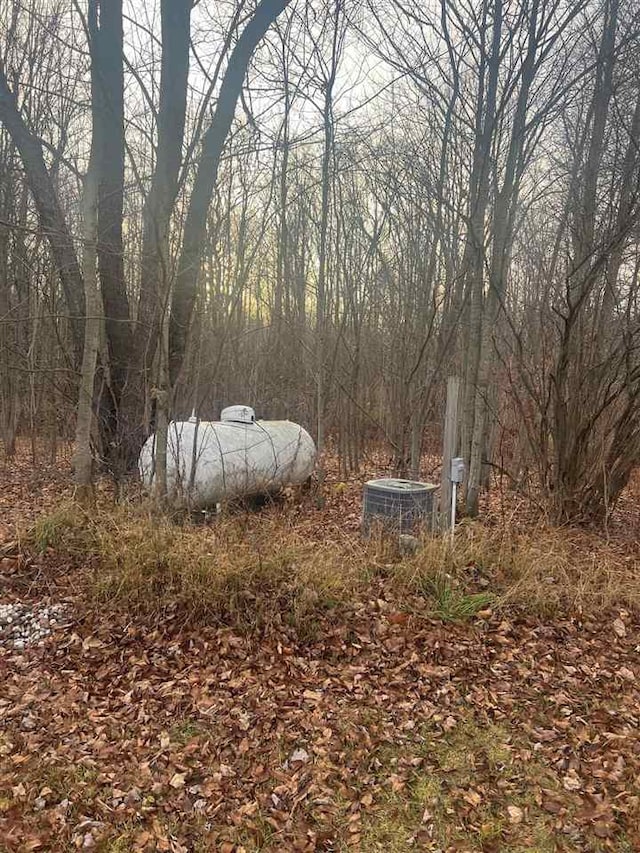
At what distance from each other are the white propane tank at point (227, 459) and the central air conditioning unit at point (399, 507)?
177 centimetres

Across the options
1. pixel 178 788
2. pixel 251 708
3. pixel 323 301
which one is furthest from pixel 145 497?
pixel 323 301

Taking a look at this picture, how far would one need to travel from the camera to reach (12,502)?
6535mm

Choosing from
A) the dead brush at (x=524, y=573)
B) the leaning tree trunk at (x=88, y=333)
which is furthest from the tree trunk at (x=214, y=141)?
the dead brush at (x=524, y=573)

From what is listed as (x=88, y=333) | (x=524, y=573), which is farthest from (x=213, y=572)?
(x=88, y=333)

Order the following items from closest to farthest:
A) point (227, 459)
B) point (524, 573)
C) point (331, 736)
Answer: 1. point (331, 736)
2. point (524, 573)
3. point (227, 459)

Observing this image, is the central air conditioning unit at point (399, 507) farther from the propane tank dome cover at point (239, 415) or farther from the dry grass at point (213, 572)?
the propane tank dome cover at point (239, 415)

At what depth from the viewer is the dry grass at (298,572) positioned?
3861 millimetres

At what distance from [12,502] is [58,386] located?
235 centimetres

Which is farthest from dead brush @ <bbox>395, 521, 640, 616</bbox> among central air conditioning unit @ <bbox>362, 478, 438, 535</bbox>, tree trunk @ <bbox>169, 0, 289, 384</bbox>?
tree trunk @ <bbox>169, 0, 289, 384</bbox>

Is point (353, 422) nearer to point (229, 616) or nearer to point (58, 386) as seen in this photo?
point (58, 386)

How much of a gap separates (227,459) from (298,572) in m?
2.46

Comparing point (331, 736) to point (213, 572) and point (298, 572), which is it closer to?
point (298, 572)

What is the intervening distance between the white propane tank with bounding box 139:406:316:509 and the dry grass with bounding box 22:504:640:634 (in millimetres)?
947

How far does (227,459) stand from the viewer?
619 centimetres
